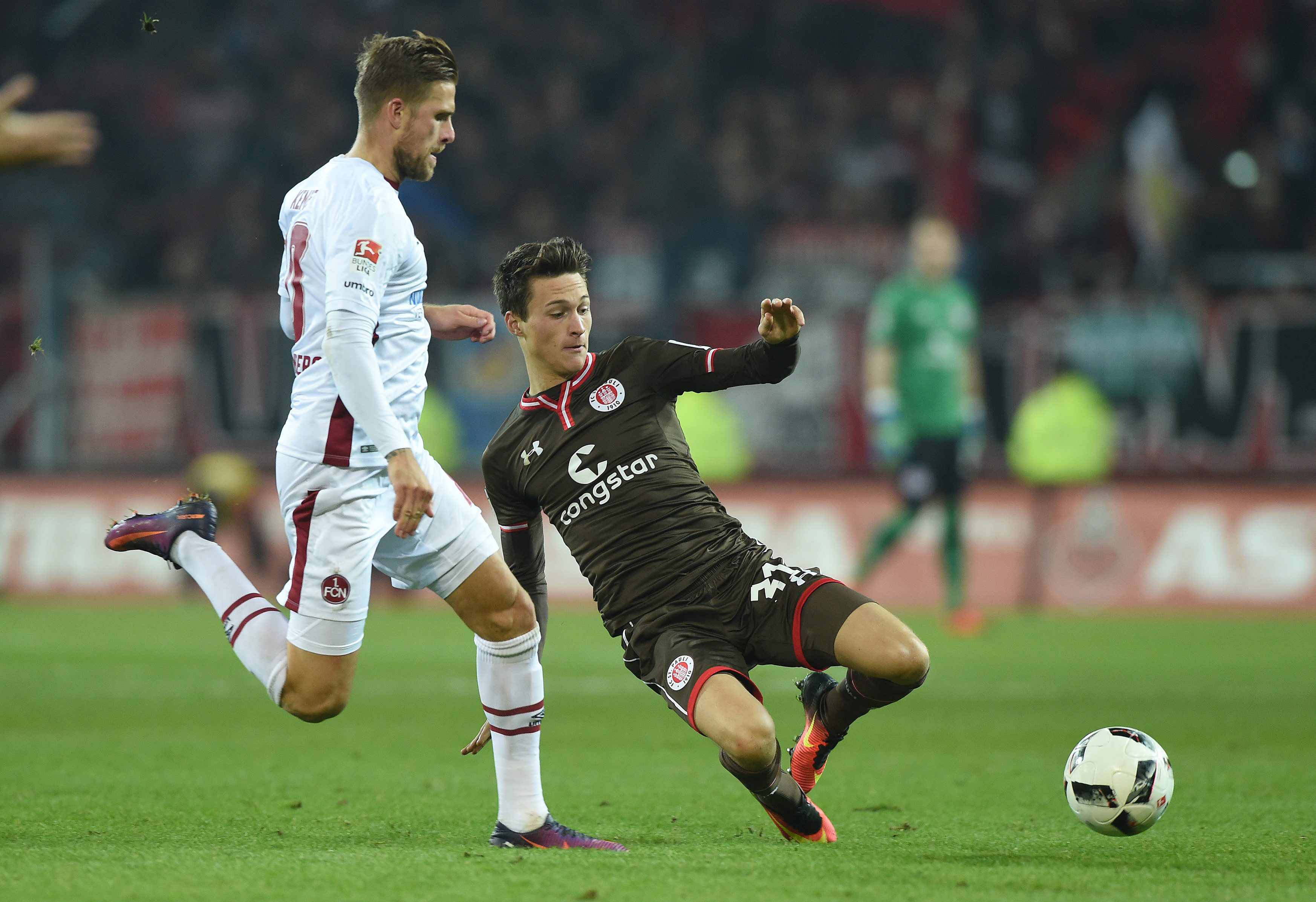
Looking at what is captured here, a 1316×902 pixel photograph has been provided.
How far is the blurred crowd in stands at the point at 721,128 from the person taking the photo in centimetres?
1534

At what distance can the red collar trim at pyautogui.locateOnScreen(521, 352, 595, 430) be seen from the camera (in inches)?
178

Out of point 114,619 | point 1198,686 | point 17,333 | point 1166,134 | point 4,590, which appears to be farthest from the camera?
point 1166,134

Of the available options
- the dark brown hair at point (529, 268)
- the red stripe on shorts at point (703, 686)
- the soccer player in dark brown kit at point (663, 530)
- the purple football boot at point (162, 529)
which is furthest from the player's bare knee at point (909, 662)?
the purple football boot at point (162, 529)

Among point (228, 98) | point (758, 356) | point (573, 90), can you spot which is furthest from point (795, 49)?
point (758, 356)

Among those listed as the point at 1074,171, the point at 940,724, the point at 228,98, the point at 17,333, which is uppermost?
the point at 228,98

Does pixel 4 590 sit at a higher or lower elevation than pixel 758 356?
lower

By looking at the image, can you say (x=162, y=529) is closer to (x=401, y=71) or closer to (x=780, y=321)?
(x=401, y=71)

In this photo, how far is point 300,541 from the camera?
4.20 meters

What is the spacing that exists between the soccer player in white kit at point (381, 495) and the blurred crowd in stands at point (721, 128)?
10.0m

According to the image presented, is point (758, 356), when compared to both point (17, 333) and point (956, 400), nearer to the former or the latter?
point (956, 400)

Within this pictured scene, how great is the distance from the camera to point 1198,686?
7.95 m

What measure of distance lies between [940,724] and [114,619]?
22.8ft

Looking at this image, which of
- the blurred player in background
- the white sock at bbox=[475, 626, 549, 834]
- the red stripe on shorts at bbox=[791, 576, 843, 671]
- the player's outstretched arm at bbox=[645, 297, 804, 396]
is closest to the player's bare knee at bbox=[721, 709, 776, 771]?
the red stripe on shorts at bbox=[791, 576, 843, 671]

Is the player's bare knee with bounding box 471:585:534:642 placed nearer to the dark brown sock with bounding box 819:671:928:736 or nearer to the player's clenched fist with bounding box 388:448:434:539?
the player's clenched fist with bounding box 388:448:434:539
